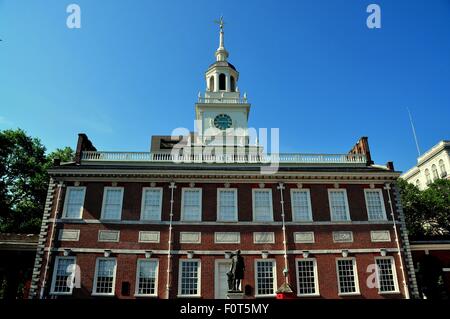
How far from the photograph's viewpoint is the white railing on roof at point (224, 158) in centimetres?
2600

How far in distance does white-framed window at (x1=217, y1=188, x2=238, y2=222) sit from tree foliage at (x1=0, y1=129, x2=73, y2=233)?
70.0 feet

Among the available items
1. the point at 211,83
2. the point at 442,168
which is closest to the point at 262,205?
the point at 211,83

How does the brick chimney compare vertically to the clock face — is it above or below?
below

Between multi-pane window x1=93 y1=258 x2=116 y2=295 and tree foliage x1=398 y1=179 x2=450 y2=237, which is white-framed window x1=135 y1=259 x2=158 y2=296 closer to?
multi-pane window x1=93 y1=258 x2=116 y2=295

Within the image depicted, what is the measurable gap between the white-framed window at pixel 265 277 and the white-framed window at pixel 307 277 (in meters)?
1.50

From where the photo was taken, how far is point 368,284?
21.5 metres

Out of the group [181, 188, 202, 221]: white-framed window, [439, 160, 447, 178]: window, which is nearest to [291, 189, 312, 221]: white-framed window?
[181, 188, 202, 221]: white-framed window

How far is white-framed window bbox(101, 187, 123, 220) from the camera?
22600mm

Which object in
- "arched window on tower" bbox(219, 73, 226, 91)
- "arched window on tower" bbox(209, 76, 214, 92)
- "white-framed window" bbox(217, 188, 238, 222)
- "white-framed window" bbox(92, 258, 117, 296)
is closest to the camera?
"white-framed window" bbox(92, 258, 117, 296)

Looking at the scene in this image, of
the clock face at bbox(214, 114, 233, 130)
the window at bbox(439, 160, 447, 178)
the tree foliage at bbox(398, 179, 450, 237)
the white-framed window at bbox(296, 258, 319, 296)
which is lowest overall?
the white-framed window at bbox(296, 258, 319, 296)
